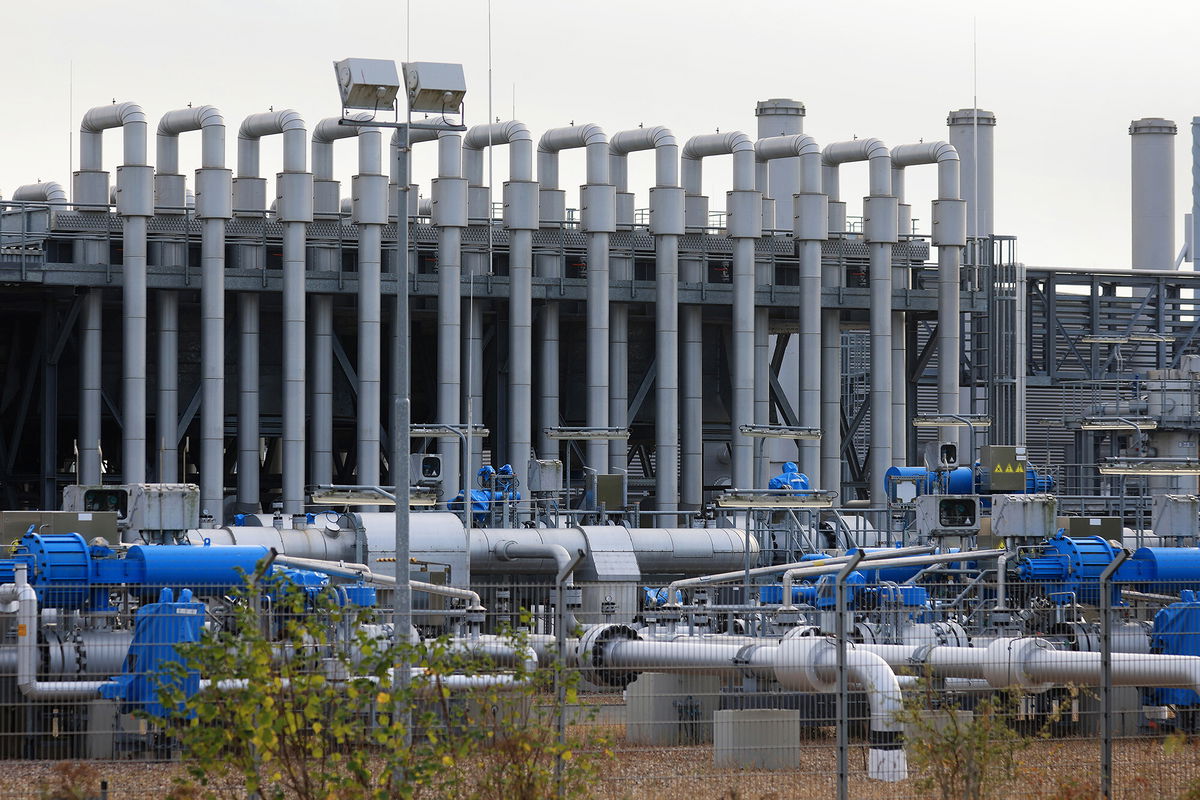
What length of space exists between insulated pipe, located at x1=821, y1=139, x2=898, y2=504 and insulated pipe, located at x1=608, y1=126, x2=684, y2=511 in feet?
18.1

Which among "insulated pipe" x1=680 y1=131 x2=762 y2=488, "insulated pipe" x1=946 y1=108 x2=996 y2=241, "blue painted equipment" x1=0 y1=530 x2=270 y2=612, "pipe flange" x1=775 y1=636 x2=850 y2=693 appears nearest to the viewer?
"pipe flange" x1=775 y1=636 x2=850 y2=693

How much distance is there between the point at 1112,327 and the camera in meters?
59.9

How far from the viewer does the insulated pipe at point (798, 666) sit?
54.2 ft

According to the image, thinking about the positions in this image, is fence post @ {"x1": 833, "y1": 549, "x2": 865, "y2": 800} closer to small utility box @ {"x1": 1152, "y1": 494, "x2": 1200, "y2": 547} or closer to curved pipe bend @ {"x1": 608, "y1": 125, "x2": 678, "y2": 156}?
small utility box @ {"x1": 1152, "y1": 494, "x2": 1200, "y2": 547}

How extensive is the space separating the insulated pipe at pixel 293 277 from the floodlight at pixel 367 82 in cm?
2924

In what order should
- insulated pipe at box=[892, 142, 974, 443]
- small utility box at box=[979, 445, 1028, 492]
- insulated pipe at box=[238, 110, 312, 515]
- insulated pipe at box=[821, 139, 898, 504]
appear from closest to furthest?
small utility box at box=[979, 445, 1028, 492], insulated pipe at box=[238, 110, 312, 515], insulated pipe at box=[821, 139, 898, 504], insulated pipe at box=[892, 142, 974, 443]

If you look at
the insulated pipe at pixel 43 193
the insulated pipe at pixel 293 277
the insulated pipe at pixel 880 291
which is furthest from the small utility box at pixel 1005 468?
Result: the insulated pipe at pixel 43 193

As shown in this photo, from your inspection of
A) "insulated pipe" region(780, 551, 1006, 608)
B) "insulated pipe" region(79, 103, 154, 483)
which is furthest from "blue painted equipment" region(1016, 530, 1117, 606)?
"insulated pipe" region(79, 103, 154, 483)

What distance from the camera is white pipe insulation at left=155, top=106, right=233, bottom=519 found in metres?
45.1

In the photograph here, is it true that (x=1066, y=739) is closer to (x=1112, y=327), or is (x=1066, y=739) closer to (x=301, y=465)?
(x=301, y=465)

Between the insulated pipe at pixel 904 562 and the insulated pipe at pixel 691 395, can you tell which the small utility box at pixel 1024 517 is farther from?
the insulated pipe at pixel 691 395

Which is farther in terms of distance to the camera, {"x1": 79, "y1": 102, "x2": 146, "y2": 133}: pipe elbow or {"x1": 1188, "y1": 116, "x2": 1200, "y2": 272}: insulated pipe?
{"x1": 1188, "y1": 116, "x2": 1200, "y2": 272}: insulated pipe

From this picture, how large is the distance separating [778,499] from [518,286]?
14208 mm

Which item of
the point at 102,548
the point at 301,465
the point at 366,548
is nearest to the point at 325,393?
the point at 301,465
